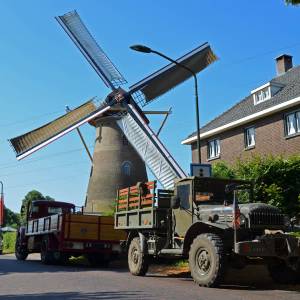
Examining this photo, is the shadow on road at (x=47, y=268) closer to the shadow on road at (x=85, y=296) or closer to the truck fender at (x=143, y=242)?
the truck fender at (x=143, y=242)

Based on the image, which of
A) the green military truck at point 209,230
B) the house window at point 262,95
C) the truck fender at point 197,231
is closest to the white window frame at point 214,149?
the house window at point 262,95

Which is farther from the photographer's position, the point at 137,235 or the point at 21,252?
the point at 21,252

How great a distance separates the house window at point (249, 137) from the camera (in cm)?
2717

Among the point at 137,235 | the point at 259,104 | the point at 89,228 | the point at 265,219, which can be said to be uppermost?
the point at 259,104

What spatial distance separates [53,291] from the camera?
10289mm

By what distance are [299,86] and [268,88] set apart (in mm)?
2680

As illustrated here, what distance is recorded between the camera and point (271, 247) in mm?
10562

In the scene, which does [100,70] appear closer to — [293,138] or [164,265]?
[293,138]

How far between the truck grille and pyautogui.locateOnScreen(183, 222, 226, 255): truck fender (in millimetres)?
690

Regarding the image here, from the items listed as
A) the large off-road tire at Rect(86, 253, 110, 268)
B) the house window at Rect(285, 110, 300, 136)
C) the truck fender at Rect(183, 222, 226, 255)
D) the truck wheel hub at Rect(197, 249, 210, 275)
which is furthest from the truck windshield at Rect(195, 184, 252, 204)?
the house window at Rect(285, 110, 300, 136)

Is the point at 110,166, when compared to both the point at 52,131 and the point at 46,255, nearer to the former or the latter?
the point at 52,131

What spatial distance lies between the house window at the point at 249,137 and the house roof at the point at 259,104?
0.80 meters

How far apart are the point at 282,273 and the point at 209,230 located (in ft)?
6.39

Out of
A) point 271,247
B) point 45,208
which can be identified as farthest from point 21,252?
point 271,247
